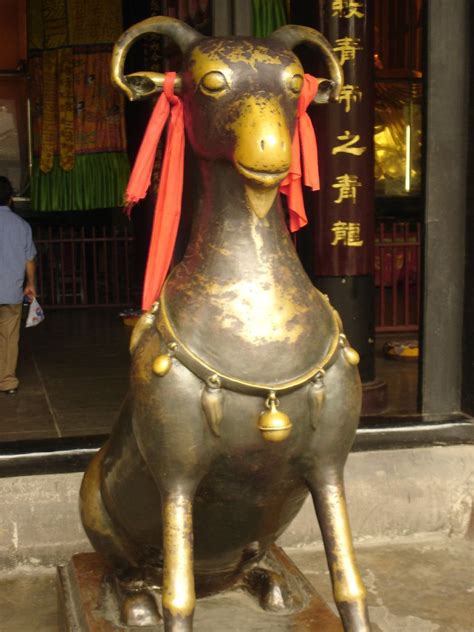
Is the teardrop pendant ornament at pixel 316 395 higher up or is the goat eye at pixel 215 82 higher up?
the goat eye at pixel 215 82

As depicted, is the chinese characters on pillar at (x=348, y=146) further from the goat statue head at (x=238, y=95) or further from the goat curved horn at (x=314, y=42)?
the goat statue head at (x=238, y=95)

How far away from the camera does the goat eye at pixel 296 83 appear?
2.24m

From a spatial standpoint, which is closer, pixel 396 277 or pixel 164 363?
pixel 164 363

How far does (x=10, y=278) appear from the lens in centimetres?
654

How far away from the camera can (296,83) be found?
225 centimetres

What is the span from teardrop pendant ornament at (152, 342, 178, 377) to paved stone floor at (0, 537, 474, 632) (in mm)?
1648

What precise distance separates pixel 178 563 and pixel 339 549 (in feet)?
1.28

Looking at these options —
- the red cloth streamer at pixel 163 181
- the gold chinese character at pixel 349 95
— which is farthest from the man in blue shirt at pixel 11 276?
the red cloth streamer at pixel 163 181

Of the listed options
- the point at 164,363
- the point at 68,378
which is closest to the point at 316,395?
the point at 164,363

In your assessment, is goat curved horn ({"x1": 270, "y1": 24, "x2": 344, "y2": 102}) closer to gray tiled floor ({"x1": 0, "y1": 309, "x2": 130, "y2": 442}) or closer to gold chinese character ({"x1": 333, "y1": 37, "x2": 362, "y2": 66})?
gold chinese character ({"x1": 333, "y1": 37, "x2": 362, "y2": 66})

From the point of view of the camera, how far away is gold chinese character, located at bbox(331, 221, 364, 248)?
5438mm

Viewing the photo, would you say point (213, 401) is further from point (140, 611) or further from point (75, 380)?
point (75, 380)

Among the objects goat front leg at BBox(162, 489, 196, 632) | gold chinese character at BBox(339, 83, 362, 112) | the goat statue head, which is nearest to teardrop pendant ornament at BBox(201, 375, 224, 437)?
goat front leg at BBox(162, 489, 196, 632)

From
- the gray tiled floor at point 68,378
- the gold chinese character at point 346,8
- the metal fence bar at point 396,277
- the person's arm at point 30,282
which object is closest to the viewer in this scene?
the gold chinese character at point 346,8
